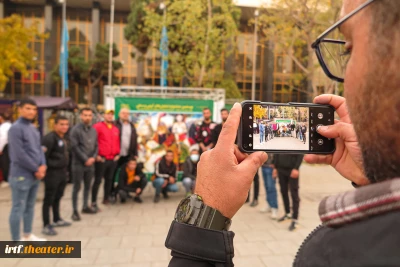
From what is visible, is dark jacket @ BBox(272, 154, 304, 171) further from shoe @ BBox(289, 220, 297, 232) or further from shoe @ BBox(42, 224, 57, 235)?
shoe @ BBox(42, 224, 57, 235)

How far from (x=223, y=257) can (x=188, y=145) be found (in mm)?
7444

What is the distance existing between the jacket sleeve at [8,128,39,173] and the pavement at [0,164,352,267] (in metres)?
1.17

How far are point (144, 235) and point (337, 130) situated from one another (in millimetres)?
4344

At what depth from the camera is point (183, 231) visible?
976 mm

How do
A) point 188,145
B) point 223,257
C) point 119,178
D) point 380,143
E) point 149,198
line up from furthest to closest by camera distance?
point 188,145
point 149,198
point 119,178
point 223,257
point 380,143

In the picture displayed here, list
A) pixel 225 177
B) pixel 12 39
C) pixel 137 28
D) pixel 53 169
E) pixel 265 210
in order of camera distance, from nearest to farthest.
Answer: pixel 225 177 < pixel 53 169 < pixel 265 210 < pixel 12 39 < pixel 137 28

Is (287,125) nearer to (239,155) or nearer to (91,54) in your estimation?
(239,155)

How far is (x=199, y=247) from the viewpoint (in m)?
0.92

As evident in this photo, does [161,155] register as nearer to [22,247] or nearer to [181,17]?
[22,247]

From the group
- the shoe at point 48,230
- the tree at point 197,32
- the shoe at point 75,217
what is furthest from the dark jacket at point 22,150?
the tree at point 197,32

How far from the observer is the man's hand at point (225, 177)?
1.05 meters

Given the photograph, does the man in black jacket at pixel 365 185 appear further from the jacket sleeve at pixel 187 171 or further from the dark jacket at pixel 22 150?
the jacket sleeve at pixel 187 171

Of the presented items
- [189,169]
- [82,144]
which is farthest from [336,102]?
[189,169]

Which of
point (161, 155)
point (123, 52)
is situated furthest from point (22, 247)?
point (123, 52)
